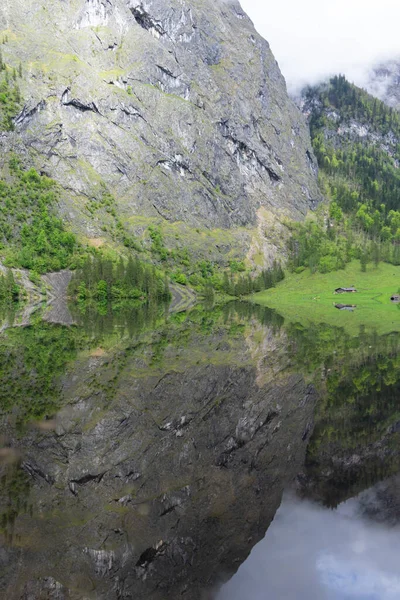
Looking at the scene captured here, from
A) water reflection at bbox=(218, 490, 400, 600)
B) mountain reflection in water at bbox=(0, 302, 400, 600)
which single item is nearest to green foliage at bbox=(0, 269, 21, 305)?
mountain reflection in water at bbox=(0, 302, 400, 600)

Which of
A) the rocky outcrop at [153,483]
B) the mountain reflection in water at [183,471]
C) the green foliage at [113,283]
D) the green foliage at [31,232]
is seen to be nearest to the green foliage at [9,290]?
the green foliage at [31,232]

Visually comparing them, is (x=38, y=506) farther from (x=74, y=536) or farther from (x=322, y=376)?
(x=322, y=376)

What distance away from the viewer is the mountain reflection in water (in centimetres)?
1303

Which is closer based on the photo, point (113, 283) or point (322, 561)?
point (322, 561)

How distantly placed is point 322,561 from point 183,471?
7.51m

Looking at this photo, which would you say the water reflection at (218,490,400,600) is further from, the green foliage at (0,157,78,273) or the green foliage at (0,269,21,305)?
the green foliage at (0,157,78,273)

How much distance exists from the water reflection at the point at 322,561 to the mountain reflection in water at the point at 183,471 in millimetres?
56

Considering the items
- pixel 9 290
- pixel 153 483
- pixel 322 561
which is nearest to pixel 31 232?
pixel 9 290

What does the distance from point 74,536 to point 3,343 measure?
1704 inches

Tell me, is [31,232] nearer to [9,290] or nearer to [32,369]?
[9,290]

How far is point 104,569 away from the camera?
1342 centimetres

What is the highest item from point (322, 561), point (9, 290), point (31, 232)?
point (31, 232)

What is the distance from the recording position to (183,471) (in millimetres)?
19141

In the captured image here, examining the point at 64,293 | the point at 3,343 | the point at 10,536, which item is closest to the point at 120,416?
the point at 10,536
